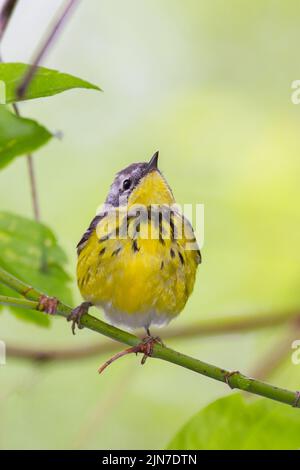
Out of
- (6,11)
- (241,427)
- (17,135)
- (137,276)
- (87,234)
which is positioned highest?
(87,234)

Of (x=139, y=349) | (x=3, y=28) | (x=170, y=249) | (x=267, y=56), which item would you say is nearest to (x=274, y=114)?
(x=267, y=56)

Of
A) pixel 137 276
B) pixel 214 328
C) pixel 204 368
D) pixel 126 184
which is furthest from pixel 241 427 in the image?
pixel 214 328

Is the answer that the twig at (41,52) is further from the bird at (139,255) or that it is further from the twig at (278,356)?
the twig at (278,356)

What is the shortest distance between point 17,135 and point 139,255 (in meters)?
1.08

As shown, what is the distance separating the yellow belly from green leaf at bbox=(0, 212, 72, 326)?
1.22 feet

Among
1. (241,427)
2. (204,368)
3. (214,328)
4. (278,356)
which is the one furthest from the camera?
(278,356)

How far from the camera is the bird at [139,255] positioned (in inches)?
106

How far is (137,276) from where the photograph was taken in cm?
268

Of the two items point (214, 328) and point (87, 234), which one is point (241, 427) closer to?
point (87, 234)

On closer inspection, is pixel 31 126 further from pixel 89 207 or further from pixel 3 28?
pixel 89 207

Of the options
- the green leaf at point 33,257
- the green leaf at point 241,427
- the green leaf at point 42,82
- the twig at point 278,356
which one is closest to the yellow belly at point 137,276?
the green leaf at point 33,257

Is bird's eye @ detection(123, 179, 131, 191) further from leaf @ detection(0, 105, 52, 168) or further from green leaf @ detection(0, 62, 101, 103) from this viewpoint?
green leaf @ detection(0, 62, 101, 103)

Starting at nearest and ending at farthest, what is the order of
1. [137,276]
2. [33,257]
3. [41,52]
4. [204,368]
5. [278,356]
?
[41,52], [204,368], [33,257], [137,276], [278,356]
